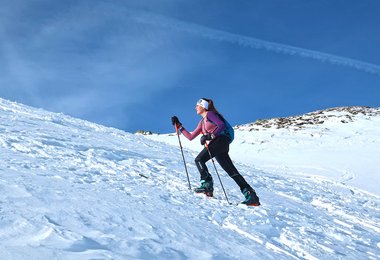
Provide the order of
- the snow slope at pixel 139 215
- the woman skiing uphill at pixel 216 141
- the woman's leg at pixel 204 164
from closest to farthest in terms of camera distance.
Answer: the snow slope at pixel 139 215
the woman skiing uphill at pixel 216 141
the woman's leg at pixel 204 164

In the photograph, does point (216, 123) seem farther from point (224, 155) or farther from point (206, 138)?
point (224, 155)

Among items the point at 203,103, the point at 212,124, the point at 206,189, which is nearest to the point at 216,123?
the point at 212,124

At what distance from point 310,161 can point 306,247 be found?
1654 cm

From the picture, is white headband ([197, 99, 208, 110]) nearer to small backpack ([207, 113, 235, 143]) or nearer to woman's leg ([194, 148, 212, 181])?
small backpack ([207, 113, 235, 143])

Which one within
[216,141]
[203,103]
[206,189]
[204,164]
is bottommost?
[206,189]

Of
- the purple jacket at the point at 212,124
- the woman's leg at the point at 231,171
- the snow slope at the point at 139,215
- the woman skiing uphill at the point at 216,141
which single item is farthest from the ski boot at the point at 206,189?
the purple jacket at the point at 212,124

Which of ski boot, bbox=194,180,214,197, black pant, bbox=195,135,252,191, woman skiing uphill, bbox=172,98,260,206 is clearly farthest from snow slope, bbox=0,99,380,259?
black pant, bbox=195,135,252,191

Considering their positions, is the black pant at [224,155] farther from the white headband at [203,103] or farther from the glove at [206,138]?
the white headband at [203,103]

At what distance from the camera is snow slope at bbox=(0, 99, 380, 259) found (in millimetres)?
4293

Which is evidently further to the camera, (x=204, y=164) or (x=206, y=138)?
(x=204, y=164)

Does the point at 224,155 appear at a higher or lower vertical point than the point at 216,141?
lower

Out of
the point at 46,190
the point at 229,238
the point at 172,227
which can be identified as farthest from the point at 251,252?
the point at 46,190

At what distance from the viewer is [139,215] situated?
18.7 feet

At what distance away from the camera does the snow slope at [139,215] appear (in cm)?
429
